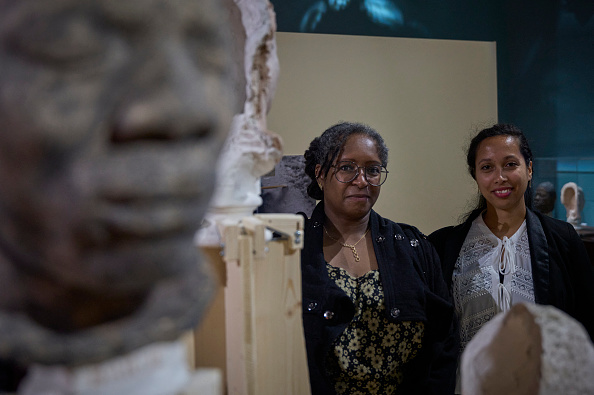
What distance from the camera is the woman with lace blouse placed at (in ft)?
5.60

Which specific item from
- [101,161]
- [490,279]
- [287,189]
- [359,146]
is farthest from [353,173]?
[101,161]

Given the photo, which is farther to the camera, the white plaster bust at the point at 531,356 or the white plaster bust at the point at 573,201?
the white plaster bust at the point at 573,201

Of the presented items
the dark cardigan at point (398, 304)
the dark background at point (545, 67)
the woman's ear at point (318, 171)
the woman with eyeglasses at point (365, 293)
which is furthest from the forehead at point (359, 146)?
the dark background at point (545, 67)

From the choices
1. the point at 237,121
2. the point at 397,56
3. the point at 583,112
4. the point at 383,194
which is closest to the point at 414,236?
the point at 237,121

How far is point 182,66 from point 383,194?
7.93 feet

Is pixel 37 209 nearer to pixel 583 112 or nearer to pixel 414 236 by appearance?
pixel 414 236

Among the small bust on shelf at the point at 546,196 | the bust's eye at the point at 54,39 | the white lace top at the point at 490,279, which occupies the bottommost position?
the white lace top at the point at 490,279

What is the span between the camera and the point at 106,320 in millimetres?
604

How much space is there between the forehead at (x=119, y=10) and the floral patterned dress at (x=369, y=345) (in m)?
1.09

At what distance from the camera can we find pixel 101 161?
519 millimetres

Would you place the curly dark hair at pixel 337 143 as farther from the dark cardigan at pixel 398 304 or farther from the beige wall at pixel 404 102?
the beige wall at pixel 404 102

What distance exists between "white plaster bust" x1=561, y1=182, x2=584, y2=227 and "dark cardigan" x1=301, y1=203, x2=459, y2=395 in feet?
7.86

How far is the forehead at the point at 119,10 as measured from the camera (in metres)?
0.50

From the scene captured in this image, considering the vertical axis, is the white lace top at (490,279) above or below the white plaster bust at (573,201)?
below
